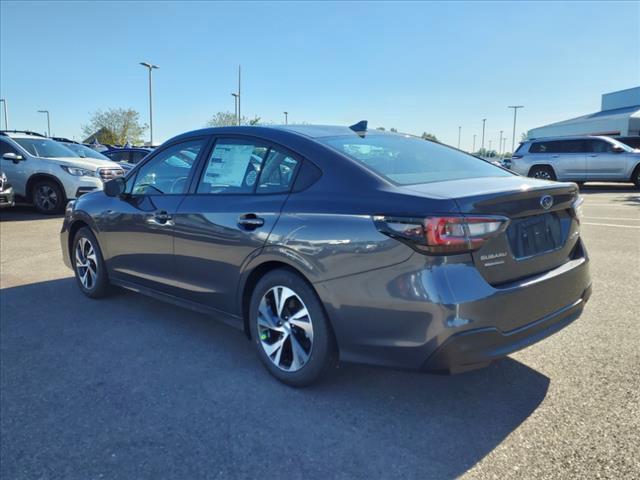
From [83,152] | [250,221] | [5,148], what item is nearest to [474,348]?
[250,221]

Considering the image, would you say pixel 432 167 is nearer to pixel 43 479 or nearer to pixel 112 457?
pixel 112 457

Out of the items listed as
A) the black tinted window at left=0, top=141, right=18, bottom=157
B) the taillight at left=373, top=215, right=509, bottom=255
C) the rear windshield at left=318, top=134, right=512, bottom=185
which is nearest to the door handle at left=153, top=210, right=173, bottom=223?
the rear windshield at left=318, top=134, right=512, bottom=185

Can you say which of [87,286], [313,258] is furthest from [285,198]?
[87,286]

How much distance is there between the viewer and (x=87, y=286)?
5.12 metres

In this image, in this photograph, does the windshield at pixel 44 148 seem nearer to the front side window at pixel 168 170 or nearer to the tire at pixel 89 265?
the tire at pixel 89 265

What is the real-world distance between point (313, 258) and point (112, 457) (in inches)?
55.3

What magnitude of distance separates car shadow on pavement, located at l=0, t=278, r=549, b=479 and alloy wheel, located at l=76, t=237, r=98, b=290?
1.09 metres

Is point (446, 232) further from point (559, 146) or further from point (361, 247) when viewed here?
point (559, 146)

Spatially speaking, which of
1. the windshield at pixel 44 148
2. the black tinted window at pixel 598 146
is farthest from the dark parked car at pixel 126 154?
the black tinted window at pixel 598 146

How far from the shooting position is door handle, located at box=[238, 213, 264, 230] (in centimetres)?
319

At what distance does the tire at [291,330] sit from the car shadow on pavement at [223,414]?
0.14 m

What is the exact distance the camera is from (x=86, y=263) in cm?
512

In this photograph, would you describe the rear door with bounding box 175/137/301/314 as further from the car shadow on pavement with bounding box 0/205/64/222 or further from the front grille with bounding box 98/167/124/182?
the front grille with bounding box 98/167/124/182

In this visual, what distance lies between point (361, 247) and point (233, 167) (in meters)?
1.36
